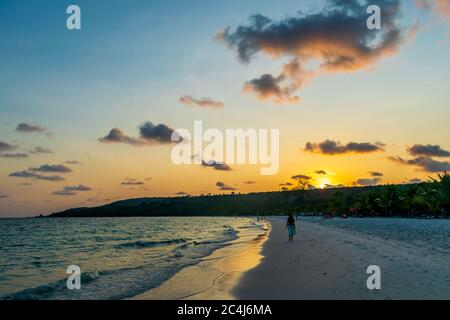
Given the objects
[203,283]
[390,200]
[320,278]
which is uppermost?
[390,200]

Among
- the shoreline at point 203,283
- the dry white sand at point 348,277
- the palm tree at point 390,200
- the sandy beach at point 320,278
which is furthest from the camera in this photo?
the palm tree at point 390,200

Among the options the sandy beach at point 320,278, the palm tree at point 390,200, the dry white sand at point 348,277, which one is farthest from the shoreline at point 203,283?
the palm tree at point 390,200

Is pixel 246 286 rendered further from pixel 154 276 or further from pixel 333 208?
pixel 333 208

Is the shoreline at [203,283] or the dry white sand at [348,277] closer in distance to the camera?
the dry white sand at [348,277]

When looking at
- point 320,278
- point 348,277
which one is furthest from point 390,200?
point 320,278

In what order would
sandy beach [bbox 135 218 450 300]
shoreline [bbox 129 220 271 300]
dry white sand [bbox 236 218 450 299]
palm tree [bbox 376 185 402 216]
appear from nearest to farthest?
dry white sand [bbox 236 218 450 299] → sandy beach [bbox 135 218 450 300] → shoreline [bbox 129 220 271 300] → palm tree [bbox 376 185 402 216]

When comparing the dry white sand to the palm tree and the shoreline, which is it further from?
the palm tree

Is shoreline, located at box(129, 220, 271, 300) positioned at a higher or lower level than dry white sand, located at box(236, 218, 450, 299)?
lower

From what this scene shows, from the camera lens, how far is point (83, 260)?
27125 mm

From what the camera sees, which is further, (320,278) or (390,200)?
(390,200)

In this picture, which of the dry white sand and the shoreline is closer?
the dry white sand

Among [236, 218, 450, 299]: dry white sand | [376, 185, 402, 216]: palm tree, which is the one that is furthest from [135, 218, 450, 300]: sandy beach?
[376, 185, 402, 216]: palm tree

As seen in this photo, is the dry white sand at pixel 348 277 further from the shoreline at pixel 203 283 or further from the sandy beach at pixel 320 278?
the shoreline at pixel 203 283

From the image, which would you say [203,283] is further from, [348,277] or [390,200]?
[390,200]
